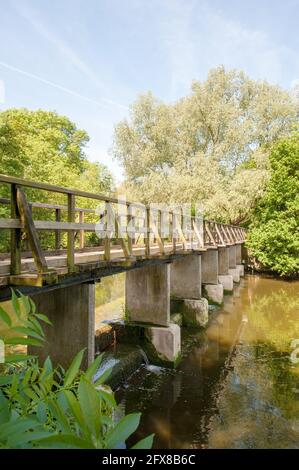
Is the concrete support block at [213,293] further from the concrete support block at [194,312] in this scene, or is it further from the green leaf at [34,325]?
the green leaf at [34,325]

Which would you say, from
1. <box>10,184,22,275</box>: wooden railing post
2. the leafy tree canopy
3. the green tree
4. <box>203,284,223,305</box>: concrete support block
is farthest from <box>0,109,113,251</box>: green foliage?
<box>203,284,223,305</box>: concrete support block

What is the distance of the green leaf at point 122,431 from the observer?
2.77 ft

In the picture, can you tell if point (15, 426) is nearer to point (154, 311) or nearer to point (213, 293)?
point (154, 311)

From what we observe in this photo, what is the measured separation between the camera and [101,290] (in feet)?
70.6

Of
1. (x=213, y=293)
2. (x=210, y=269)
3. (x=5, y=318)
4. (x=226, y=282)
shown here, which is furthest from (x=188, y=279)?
(x=5, y=318)

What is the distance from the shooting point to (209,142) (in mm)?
28812

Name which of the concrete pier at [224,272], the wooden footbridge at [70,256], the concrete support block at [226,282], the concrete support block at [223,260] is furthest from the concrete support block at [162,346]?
the concrete support block at [223,260]

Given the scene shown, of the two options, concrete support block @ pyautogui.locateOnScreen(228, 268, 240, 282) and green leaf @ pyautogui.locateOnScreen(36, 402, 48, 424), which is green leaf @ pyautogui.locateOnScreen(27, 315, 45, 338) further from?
concrete support block @ pyautogui.locateOnScreen(228, 268, 240, 282)

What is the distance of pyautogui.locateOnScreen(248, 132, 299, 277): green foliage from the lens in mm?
24656

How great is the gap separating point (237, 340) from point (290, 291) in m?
10.7

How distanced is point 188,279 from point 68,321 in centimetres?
893

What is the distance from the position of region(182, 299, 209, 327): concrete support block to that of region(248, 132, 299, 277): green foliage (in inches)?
504
